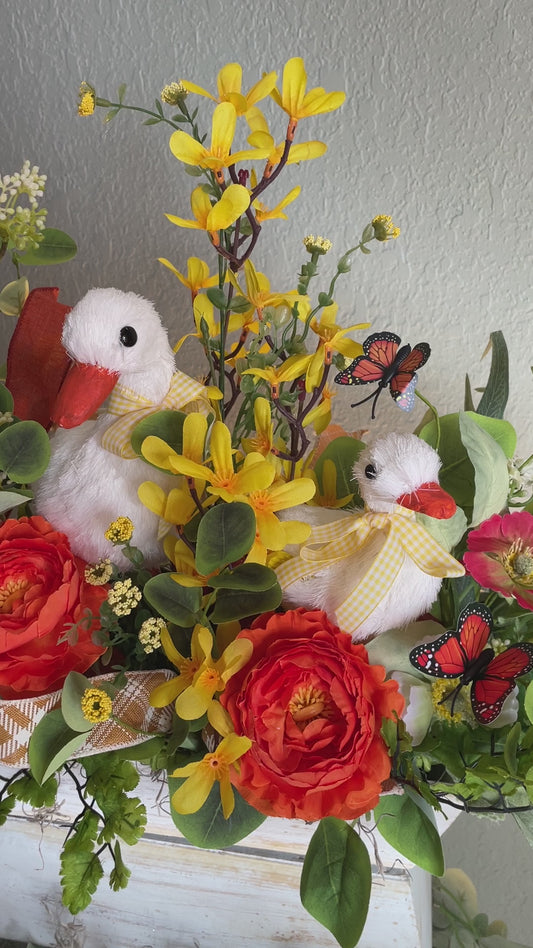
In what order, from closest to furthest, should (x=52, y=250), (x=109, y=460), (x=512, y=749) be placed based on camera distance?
(x=512, y=749) < (x=109, y=460) < (x=52, y=250)

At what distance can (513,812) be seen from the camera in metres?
0.48

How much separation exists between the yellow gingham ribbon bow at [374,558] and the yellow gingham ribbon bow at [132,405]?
0.14m

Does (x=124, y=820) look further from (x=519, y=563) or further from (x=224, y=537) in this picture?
(x=519, y=563)

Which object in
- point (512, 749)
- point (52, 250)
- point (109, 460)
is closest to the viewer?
point (512, 749)

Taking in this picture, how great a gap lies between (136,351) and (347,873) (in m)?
0.39

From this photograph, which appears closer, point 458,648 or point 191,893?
point 458,648

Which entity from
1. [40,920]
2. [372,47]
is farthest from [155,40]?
[40,920]

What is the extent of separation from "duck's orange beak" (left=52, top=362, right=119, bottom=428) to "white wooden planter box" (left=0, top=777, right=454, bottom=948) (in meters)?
0.28

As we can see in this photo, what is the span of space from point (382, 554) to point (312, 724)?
117mm

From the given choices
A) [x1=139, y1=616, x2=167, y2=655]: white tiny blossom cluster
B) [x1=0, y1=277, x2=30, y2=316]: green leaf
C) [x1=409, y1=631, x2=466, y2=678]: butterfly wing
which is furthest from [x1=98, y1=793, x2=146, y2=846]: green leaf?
[x1=0, y1=277, x2=30, y2=316]: green leaf

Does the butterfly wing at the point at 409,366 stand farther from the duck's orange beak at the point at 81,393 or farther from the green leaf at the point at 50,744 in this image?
the green leaf at the point at 50,744

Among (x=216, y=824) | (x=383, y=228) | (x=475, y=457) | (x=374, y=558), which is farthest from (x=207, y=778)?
(x=383, y=228)

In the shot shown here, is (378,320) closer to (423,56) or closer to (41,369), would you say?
(423,56)

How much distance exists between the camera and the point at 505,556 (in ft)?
1.63
